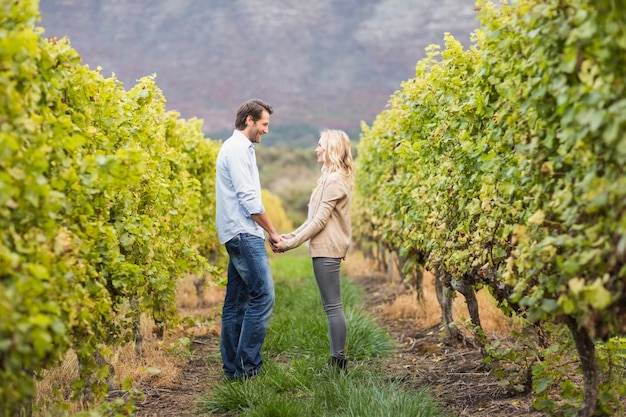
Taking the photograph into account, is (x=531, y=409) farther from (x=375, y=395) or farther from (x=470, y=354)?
(x=470, y=354)

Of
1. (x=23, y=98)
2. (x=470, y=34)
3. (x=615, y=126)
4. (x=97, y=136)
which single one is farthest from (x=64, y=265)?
(x=470, y=34)

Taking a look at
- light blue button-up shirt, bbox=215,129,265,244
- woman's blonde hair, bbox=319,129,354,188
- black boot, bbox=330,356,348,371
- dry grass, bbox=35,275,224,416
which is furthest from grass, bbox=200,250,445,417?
woman's blonde hair, bbox=319,129,354,188

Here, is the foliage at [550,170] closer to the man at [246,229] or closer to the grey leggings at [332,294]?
the grey leggings at [332,294]

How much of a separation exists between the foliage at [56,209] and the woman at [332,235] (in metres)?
1.21

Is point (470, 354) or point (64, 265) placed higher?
point (64, 265)

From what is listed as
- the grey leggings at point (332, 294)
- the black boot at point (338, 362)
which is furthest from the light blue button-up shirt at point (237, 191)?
the black boot at point (338, 362)

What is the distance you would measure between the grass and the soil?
0.20 m

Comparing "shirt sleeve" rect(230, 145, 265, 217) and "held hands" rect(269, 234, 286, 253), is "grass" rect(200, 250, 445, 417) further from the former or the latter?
"shirt sleeve" rect(230, 145, 265, 217)

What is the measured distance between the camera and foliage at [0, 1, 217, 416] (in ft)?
8.10

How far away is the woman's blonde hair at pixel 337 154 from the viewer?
541cm

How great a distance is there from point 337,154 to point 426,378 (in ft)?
6.60

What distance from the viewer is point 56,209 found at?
2746mm

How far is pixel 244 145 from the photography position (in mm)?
5367

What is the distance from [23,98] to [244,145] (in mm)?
2697
